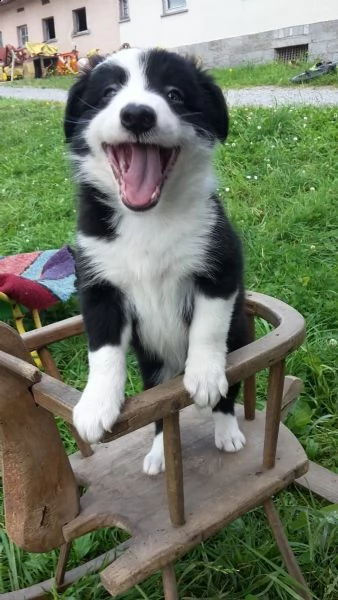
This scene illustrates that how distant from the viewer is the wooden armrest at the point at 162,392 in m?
1.29

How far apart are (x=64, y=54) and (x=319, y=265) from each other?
662 inches

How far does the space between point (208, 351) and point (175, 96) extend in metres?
0.69

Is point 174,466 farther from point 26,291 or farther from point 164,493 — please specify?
point 26,291

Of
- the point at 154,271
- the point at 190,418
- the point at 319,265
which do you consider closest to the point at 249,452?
the point at 190,418

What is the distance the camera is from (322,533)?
1927 mm

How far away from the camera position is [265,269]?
3426 mm

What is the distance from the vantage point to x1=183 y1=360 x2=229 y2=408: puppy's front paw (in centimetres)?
140

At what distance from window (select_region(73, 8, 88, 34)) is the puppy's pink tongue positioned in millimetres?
19403

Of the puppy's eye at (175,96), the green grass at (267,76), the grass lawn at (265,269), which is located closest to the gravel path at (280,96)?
A: the green grass at (267,76)

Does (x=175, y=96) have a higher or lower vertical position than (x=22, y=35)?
higher

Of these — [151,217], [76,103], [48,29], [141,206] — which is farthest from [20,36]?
[141,206]

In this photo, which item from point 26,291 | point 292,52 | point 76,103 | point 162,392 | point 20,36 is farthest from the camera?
point 20,36

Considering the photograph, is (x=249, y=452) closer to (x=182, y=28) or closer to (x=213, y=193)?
(x=213, y=193)

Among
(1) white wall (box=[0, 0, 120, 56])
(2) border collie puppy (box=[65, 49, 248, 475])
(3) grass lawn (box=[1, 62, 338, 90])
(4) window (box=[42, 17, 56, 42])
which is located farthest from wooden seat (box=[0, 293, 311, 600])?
(4) window (box=[42, 17, 56, 42])
